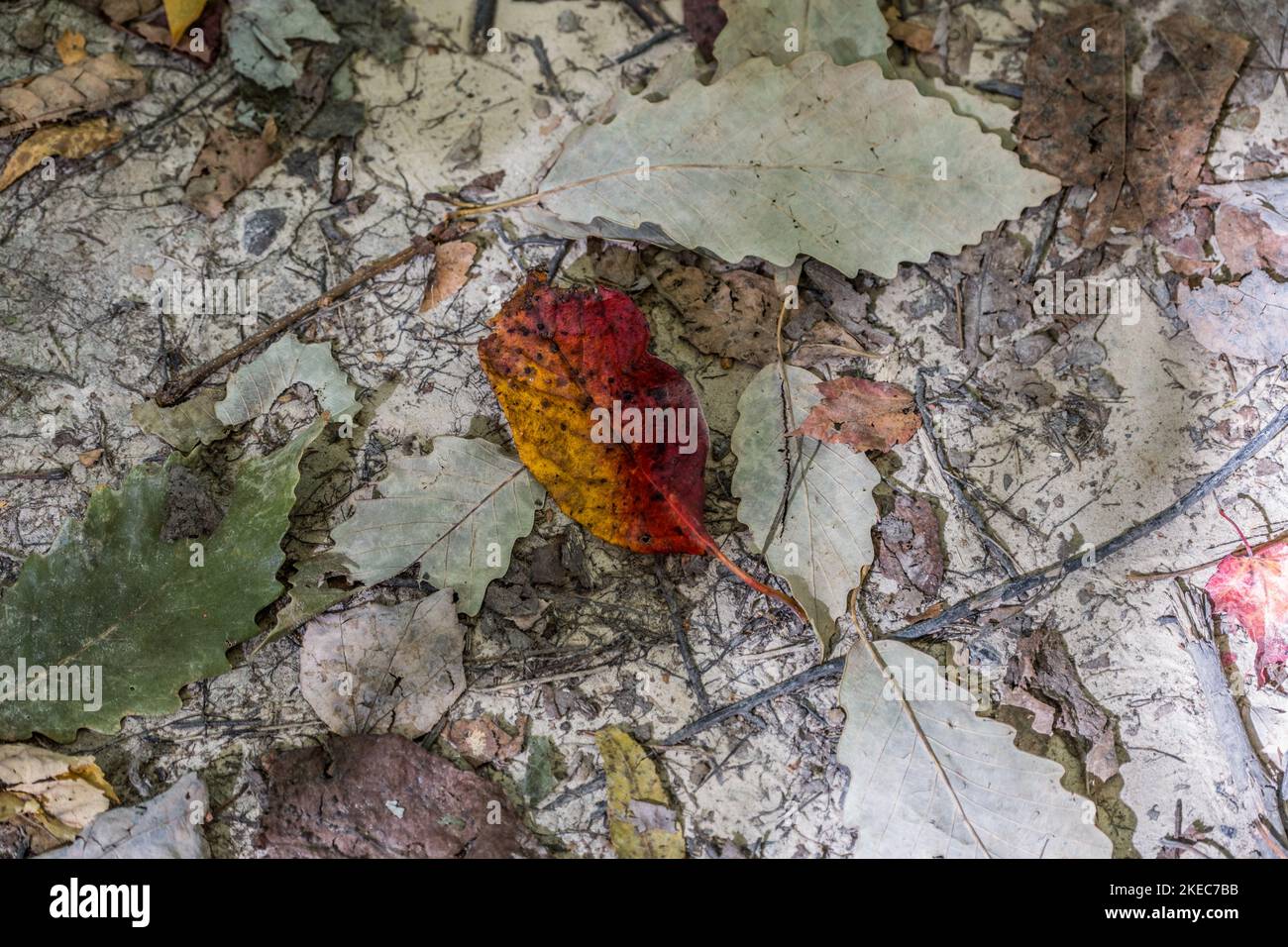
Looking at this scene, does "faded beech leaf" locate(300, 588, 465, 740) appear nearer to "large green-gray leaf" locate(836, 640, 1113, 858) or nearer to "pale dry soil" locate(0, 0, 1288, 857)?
"pale dry soil" locate(0, 0, 1288, 857)

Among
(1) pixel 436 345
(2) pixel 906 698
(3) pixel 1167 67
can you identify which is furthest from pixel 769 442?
(3) pixel 1167 67

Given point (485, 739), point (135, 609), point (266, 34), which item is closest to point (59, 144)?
point (266, 34)

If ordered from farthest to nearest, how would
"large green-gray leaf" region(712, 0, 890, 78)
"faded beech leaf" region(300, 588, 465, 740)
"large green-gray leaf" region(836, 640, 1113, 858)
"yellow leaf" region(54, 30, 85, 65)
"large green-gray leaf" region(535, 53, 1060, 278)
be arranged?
1. "yellow leaf" region(54, 30, 85, 65)
2. "large green-gray leaf" region(712, 0, 890, 78)
3. "large green-gray leaf" region(535, 53, 1060, 278)
4. "faded beech leaf" region(300, 588, 465, 740)
5. "large green-gray leaf" region(836, 640, 1113, 858)

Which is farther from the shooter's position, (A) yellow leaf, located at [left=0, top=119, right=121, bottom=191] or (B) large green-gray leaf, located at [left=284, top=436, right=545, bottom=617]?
(A) yellow leaf, located at [left=0, top=119, right=121, bottom=191]

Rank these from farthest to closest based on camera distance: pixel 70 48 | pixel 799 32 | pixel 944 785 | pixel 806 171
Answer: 1. pixel 70 48
2. pixel 799 32
3. pixel 806 171
4. pixel 944 785

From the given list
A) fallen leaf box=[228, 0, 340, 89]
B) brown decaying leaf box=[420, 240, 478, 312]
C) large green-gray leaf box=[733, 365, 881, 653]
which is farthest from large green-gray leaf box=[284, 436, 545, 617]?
fallen leaf box=[228, 0, 340, 89]

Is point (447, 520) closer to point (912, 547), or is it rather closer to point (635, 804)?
point (635, 804)
